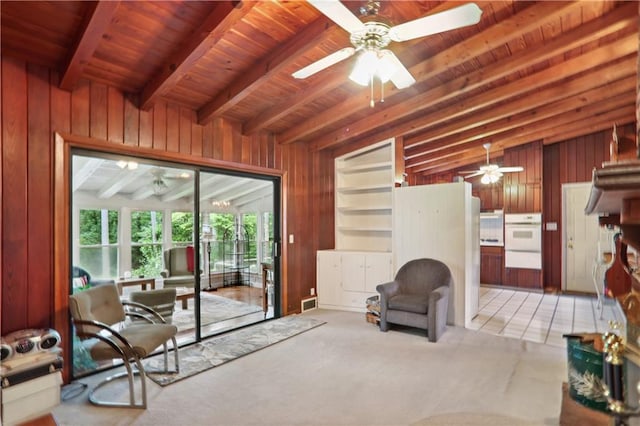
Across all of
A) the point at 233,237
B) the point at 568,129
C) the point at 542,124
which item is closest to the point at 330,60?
the point at 542,124

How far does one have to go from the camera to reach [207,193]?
6.59 meters

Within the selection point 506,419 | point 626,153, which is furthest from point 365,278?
point 626,153

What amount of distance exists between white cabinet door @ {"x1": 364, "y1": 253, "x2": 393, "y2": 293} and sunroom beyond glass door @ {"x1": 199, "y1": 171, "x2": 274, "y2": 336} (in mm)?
1972

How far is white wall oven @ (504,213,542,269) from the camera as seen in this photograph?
664 centimetres

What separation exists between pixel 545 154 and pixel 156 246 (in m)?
7.68

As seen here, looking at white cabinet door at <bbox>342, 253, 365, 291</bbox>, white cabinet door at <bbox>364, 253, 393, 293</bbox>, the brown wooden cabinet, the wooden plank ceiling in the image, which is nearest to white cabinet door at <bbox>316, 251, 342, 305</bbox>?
white cabinet door at <bbox>342, 253, 365, 291</bbox>

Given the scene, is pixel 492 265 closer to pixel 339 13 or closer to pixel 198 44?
pixel 339 13

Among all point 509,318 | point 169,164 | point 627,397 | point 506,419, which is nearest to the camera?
point 627,397

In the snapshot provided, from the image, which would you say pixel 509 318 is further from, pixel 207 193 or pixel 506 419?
pixel 207 193

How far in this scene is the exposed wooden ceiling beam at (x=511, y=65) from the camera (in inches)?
108

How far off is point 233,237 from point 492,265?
5820 millimetres

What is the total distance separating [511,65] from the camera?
3.30 m

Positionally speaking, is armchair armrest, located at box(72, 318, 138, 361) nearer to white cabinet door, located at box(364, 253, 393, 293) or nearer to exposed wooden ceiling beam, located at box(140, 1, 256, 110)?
exposed wooden ceiling beam, located at box(140, 1, 256, 110)

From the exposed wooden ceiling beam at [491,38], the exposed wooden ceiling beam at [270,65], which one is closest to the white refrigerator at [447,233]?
the exposed wooden ceiling beam at [491,38]
